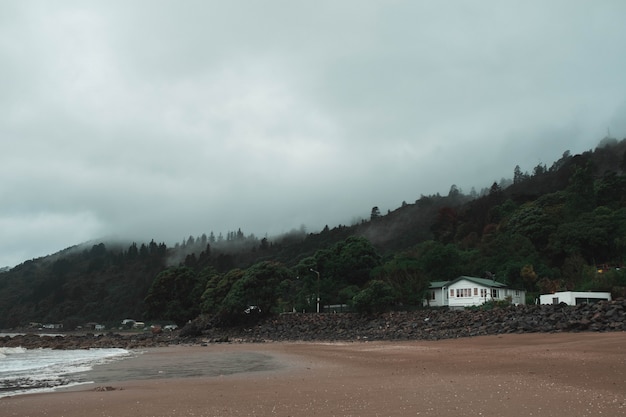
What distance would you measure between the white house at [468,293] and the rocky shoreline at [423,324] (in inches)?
334

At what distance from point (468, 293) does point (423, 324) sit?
59.0ft

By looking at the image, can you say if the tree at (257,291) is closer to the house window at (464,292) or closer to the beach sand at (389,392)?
the house window at (464,292)

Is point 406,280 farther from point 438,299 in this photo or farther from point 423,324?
point 423,324

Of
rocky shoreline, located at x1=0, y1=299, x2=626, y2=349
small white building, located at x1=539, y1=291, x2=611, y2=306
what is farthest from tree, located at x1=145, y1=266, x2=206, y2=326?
small white building, located at x1=539, y1=291, x2=611, y2=306

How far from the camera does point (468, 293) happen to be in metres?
60.8

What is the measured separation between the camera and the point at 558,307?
124ft

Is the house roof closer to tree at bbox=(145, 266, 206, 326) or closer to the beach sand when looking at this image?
the beach sand

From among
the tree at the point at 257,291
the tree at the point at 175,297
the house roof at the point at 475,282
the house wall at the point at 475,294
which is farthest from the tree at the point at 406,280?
the tree at the point at 175,297

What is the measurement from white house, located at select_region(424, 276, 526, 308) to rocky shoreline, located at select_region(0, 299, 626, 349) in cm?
848

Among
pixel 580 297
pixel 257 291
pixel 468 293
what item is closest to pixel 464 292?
pixel 468 293

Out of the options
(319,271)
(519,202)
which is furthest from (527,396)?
(519,202)

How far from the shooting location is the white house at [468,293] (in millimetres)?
58844

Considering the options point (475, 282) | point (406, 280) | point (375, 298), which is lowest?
point (375, 298)

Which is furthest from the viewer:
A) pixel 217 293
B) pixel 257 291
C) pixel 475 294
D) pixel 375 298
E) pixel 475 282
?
pixel 217 293
